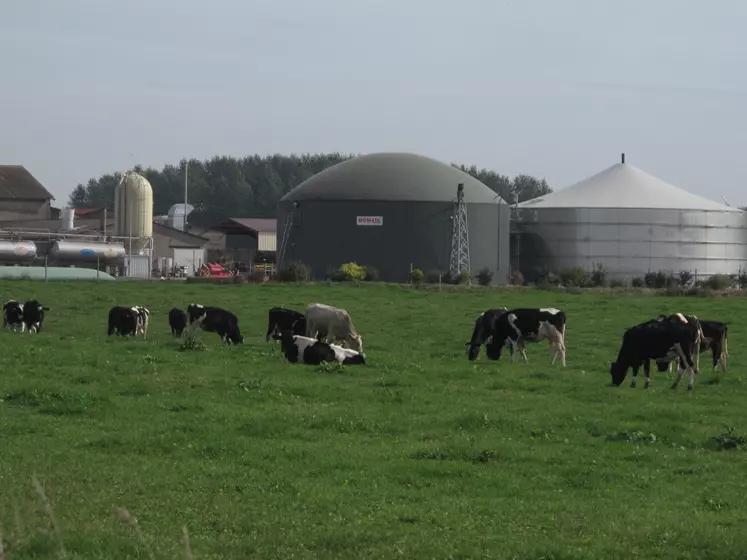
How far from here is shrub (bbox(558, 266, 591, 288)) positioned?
217 ft

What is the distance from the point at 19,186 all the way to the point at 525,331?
78.8 metres

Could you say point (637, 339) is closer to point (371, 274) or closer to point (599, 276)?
point (371, 274)

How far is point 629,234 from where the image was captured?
75.1 meters

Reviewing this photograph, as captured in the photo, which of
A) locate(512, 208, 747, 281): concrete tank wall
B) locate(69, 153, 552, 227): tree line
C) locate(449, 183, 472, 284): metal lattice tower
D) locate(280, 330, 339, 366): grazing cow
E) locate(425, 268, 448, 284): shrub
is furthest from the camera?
locate(69, 153, 552, 227): tree line

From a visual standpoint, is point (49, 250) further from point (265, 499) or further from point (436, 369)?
point (265, 499)

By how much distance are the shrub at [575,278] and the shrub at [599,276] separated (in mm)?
570

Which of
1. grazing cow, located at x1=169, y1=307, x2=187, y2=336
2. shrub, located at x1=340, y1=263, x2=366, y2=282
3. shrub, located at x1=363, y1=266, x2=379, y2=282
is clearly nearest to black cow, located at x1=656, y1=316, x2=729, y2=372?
grazing cow, located at x1=169, y1=307, x2=187, y2=336

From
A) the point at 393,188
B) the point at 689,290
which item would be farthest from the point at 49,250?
the point at 689,290

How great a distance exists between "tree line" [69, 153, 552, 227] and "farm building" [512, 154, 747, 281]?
239ft

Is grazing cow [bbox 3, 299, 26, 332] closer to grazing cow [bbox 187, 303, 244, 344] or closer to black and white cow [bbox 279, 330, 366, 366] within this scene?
grazing cow [bbox 187, 303, 244, 344]

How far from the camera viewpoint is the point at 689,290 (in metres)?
53.1

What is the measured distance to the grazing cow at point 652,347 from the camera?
1878cm

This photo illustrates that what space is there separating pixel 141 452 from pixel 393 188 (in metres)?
61.5

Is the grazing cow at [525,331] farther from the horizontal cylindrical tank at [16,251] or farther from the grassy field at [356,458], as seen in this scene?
the horizontal cylindrical tank at [16,251]
